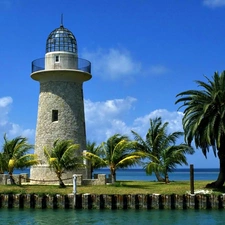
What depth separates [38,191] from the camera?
1128 inches

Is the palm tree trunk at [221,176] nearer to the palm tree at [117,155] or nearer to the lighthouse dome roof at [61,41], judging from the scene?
the palm tree at [117,155]

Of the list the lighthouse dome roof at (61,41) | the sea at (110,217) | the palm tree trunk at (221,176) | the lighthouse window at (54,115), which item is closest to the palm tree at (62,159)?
the lighthouse window at (54,115)

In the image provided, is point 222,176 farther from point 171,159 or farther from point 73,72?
point 73,72

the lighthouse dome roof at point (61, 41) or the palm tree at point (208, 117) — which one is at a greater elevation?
the lighthouse dome roof at point (61, 41)

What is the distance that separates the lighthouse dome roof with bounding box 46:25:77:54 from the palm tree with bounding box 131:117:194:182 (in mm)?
9716

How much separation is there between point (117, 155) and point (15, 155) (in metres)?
7.11

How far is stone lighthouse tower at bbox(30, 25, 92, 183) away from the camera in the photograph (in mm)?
35375

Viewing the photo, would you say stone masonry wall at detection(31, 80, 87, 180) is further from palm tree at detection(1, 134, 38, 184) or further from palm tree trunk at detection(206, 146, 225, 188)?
palm tree trunk at detection(206, 146, 225, 188)

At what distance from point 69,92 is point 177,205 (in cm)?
1352

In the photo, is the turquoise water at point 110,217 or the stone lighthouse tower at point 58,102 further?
the stone lighthouse tower at point 58,102

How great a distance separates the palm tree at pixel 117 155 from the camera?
32.6m

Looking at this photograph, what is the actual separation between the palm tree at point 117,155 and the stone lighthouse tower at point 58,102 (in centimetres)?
328

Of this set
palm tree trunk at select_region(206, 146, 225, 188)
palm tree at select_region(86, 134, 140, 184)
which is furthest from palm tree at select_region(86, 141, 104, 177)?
palm tree trunk at select_region(206, 146, 225, 188)

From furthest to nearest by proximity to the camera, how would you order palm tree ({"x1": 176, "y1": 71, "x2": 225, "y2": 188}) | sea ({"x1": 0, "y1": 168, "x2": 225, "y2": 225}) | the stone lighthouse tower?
1. the stone lighthouse tower
2. palm tree ({"x1": 176, "y1": 71, "x2": 225, "y2": 188})
3. sea ({"x1": 0, "y1": 168, "x2": 225, "y2": 225})
